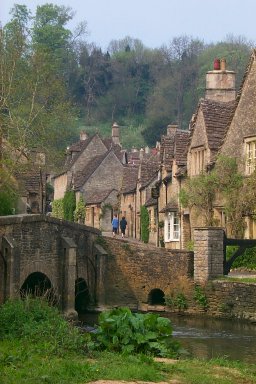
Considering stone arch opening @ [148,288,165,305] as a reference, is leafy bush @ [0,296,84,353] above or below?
below

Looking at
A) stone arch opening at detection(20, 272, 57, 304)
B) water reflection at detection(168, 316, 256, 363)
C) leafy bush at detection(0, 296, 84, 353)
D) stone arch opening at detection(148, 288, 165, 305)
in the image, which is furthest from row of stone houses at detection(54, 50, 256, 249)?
leafy bush at detection(0, 296, 84, 353)

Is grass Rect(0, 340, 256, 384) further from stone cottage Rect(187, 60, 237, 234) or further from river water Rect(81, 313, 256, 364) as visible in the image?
stone cottage Rect(187, 60, 237, 234)

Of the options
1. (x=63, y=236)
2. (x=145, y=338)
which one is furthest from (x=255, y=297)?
(x=145, y=338)

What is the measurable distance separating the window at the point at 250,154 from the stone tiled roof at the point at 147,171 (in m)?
25.9

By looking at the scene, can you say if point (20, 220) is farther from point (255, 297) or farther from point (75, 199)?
point (75, 199)

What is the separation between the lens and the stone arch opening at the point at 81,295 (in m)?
51.4

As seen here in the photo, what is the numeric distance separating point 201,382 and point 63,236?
81.5ft

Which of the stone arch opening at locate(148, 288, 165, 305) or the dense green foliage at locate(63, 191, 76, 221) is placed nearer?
the stone arch opening at locate(148, 288, 165, 305)

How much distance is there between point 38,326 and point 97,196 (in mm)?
68548

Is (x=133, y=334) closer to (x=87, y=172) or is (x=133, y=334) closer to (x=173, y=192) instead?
(x=173, y=192)

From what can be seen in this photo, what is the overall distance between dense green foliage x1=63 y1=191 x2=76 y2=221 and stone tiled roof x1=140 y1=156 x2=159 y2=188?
1464 cm

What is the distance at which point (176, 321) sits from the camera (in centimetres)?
4591

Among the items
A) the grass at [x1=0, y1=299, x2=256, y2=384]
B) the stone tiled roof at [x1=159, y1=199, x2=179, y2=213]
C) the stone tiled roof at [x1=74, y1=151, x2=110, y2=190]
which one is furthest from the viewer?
the stone tiled roof at [x1=74, y1=151, x2=110, y2=190]

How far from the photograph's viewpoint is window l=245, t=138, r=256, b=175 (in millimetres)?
54656
